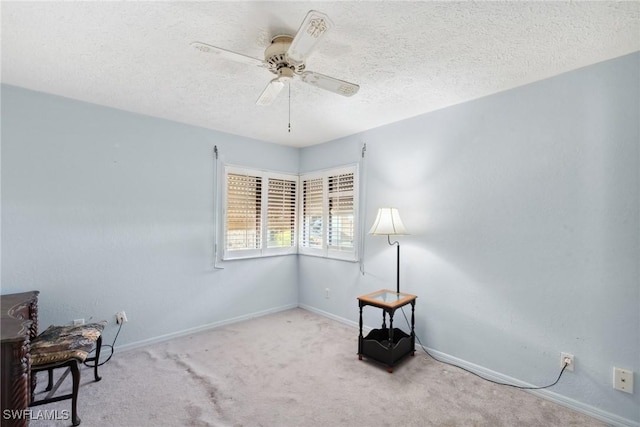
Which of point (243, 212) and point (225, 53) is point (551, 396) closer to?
point (225, 53)

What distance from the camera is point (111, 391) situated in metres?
2.27

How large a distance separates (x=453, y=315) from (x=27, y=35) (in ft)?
12.6

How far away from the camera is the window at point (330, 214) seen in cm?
379

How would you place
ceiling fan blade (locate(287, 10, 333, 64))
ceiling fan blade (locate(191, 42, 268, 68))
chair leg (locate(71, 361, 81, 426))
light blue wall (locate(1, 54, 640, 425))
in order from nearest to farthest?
ceiling fan blade (locate(287, 10, 333, 64))
ceiling fan blade (locate(191, 42, 268, 68))
chair leg (locate(71, 361, 81, 426))
light blue wall (locate(1, 54, 640, 425))

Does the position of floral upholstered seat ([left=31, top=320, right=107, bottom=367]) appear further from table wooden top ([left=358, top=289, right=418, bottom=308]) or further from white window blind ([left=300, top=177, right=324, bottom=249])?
white window blind ([left=300, top=177, right=324, bottom=249])

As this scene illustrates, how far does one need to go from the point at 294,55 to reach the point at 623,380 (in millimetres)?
2942

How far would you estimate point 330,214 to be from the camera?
4.07 meters

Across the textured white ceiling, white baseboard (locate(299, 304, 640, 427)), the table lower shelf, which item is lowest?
white baseboard (locate(299, 304, 640, 427))

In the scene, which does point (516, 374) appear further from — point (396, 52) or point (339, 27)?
point (339, 27)

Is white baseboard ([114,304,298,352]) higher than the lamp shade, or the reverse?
the lamp shade

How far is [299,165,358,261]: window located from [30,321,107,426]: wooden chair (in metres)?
2.64

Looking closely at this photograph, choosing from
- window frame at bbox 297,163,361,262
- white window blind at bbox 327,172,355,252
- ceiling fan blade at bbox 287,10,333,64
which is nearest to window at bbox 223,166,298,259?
window frame at bbox 297,163,361,262

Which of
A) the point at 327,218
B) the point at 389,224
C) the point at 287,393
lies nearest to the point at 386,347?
the point at 287,393

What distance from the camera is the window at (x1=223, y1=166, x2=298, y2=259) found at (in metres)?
3.82
